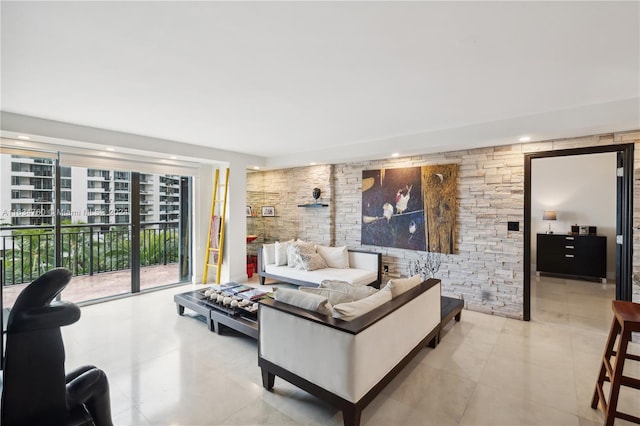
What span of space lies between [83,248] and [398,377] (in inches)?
190

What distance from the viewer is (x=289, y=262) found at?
5.20 meters

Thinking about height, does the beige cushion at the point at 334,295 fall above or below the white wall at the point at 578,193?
below

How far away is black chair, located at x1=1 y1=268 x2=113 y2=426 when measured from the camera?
108 cm

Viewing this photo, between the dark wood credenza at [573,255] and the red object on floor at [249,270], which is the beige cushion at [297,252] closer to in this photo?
the red object on floor at [249,270]

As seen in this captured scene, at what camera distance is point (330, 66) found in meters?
2.20

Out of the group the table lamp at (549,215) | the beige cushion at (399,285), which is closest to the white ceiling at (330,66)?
the beige cushion at (399,285)

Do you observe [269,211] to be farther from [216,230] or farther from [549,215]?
[549,215]

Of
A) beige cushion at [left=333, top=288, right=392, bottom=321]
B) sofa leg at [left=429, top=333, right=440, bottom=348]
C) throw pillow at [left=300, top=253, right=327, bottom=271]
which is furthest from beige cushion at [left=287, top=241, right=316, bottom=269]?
beige cushion at [left=333, top=288, right=392, bottom=321]

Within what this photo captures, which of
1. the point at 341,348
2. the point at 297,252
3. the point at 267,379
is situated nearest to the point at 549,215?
the point at 297,252

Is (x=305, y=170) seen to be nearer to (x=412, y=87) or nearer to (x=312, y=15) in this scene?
(x=412, y=87)

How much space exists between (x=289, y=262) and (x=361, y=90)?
10.8 feet

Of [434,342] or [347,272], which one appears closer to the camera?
[434,342]

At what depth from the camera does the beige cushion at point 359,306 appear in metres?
2.11

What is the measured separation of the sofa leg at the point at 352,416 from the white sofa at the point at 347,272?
2468 millimetres
